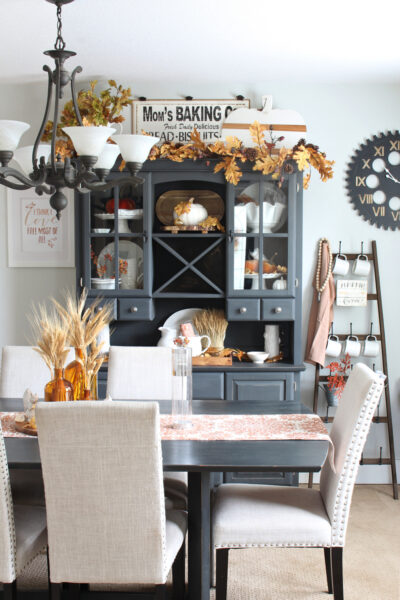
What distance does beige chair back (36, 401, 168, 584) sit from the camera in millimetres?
1876

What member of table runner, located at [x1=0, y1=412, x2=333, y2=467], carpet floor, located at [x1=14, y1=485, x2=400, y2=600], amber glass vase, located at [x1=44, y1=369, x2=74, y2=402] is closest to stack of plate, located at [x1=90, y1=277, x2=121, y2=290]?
table runner, located at [x1=0, y1=412, x2=333, y2=467]

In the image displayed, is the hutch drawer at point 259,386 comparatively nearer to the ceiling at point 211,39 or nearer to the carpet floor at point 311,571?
the carpet floor at point 311,571

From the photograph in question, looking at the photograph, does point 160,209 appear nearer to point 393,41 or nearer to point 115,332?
point 115,332

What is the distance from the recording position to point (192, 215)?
3773mm

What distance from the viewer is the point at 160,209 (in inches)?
153

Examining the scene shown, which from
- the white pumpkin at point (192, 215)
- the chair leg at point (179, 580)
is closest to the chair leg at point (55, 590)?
the chair leg at point (179, 580)

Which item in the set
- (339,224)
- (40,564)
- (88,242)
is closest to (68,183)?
(88,242)

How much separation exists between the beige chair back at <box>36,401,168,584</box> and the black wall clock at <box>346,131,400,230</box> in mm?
2626

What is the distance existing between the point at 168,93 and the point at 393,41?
1.37 meters

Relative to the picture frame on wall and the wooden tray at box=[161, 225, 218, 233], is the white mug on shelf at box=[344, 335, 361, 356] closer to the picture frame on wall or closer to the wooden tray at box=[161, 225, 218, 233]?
the wooden tray at box=[161, 225, 218, 233]

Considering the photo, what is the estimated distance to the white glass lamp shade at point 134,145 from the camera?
2314 millimetres

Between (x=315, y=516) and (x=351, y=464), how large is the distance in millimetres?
233

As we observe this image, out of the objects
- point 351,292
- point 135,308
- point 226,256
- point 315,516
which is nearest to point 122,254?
point 135,308

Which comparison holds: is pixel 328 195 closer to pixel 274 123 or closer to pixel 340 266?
pixel 340 266
